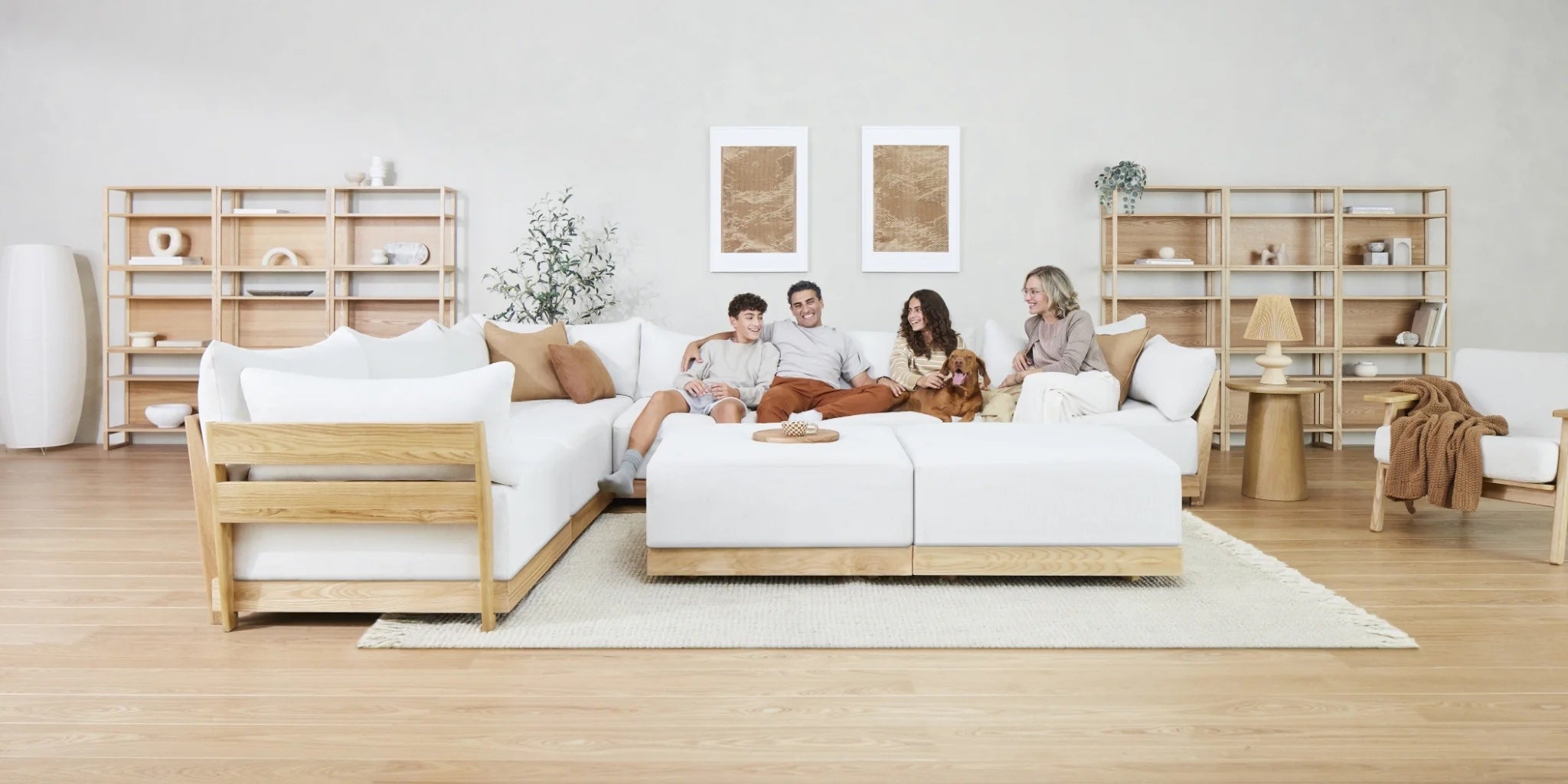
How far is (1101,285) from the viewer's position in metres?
6.84

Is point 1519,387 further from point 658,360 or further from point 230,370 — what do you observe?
point 230,370

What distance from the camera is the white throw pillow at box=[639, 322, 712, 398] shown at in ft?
18.7

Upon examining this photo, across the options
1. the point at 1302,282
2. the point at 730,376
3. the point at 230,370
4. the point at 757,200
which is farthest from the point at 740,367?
the point at 1302,282

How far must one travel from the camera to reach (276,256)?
684 centimetres

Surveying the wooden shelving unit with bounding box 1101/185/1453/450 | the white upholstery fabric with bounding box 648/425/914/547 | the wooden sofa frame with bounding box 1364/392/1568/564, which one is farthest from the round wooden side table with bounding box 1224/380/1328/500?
the white upholstery fabric with bounding box 648/425/914/547

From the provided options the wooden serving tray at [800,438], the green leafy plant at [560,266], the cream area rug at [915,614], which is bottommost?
the cream area rug at [915,614]

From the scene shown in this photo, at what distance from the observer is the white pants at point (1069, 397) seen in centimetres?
494

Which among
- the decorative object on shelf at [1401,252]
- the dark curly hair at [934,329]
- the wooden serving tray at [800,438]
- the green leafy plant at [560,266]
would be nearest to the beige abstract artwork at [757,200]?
the green leafy plant at [560,266]

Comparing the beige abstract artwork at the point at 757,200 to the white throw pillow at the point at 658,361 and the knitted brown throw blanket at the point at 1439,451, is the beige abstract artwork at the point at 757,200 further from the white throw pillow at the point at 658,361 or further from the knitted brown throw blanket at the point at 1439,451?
the knitted brown throw blanket at the point at 1439,451

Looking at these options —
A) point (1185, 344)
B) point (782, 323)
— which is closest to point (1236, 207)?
point (1185, 344)

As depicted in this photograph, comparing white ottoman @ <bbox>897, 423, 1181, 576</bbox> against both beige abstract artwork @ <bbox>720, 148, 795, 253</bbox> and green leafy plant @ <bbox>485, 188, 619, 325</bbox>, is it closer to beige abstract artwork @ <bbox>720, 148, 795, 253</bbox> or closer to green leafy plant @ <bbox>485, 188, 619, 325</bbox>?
beige abstract artwork @ <bbox>720, 148, 795, 253</bbox>

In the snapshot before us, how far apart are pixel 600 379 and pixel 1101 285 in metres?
3.48

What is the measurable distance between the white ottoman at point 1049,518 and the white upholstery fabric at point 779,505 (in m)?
0.11

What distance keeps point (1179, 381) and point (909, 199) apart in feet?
8.39
